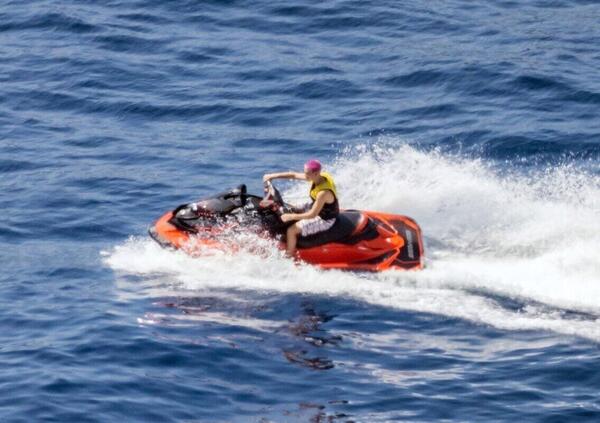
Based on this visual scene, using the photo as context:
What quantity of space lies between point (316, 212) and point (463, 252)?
8.87ft

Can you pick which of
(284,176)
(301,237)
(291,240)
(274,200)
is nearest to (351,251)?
(301,237)

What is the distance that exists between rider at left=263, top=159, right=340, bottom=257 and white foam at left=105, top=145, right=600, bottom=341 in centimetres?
47

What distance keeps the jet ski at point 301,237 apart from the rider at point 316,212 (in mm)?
107

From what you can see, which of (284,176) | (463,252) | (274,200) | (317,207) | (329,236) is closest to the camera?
(317,207)

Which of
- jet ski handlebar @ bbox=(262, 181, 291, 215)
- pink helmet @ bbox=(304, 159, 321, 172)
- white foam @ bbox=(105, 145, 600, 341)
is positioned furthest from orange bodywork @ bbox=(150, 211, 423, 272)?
pink helmet @ bbox=(304, 159, 321, 172)

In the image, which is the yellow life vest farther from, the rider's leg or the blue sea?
the blue sea

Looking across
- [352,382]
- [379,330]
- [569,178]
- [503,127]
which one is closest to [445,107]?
[503,127]

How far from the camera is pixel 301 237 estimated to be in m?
20.4

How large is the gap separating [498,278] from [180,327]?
510 cm

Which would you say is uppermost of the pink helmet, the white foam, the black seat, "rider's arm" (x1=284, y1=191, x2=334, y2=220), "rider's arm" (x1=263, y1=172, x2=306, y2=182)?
the pink helmet

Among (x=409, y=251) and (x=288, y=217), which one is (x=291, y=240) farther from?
(x=409, y=251)

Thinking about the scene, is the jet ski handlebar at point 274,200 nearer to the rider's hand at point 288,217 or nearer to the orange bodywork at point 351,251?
the rider's hand at point 288,217

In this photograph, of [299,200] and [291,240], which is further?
[299,200]

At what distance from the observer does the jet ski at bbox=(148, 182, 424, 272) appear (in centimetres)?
2027
